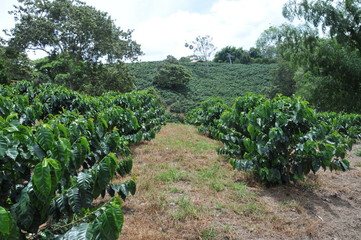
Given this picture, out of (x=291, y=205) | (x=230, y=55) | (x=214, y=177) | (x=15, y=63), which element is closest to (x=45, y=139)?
(x=291, y=205)

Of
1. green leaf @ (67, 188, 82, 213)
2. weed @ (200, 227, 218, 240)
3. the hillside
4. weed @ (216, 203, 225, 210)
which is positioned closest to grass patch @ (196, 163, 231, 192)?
weed @ (216, 203, 225, 210)

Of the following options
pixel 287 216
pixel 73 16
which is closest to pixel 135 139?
pixel 287 216

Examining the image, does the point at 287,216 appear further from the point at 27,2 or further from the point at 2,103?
the point at 27,2

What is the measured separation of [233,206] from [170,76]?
31.6m

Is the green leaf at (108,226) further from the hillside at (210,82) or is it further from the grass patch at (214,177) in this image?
the hillside at (210,82)

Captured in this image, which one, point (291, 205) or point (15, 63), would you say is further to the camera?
point (15, 63)

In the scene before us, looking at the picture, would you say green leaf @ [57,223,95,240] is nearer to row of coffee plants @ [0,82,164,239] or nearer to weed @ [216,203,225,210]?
row of coffee plants @ [0,82,164,239]

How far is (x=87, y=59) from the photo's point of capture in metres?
18.3

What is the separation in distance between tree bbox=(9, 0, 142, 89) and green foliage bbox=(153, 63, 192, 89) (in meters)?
15.3

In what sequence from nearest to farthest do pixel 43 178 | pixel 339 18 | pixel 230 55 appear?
pixel 43 178 < pixel 339 18 < pixel 230 55

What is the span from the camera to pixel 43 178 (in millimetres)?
1365

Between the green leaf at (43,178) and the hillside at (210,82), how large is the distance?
2675cm

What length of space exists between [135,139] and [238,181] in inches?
102

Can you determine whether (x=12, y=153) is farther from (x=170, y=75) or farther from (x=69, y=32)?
(x=170, y=75)
